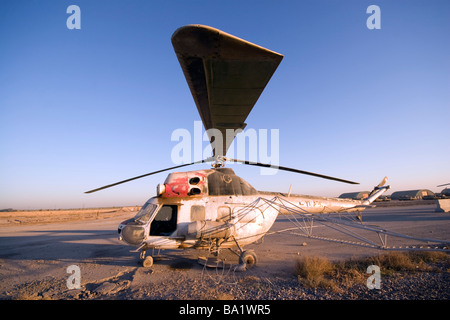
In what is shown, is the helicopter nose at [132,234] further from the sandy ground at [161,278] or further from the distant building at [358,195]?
the distant building at [358,195]

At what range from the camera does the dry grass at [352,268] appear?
209 inches

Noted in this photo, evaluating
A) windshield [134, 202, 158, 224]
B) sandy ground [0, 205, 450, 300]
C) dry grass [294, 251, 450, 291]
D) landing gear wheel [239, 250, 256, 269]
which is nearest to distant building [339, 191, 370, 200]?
sandy ground [0, 205, 450, 300]

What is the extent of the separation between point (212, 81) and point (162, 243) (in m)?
6.42

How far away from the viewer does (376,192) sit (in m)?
9.23

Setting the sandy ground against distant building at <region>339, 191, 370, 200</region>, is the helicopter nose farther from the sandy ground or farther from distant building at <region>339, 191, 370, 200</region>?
distant building at <region>339, 191, 370, 200</region>

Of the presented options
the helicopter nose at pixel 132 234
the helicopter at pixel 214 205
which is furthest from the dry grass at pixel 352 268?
the helicopter nose at pixel 132 234

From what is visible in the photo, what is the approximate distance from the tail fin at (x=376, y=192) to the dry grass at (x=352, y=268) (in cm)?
240

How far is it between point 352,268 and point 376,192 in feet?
15.2

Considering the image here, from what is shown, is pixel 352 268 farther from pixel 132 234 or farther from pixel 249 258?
pixel 132 234

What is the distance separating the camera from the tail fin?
29.1ft
